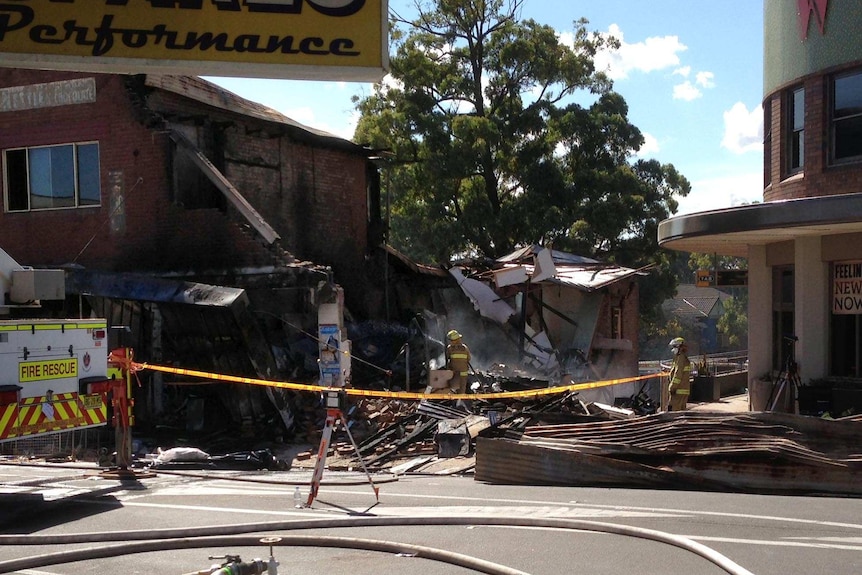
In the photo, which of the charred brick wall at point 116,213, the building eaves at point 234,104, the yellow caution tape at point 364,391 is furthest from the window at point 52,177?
the yellow caution tape at point 364,391

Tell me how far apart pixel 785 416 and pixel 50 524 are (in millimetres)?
7448

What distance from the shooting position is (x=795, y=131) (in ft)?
55.5

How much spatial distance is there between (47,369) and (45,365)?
1.7 inches

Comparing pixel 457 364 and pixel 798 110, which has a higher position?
pixel 798 110

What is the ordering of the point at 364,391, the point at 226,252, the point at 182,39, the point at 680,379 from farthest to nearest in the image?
the point at 226,252, the point at 680,379, the point at 364,391, the point at 182,39

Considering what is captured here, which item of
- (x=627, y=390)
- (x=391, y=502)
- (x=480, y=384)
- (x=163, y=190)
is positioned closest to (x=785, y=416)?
(x=391, y=502)

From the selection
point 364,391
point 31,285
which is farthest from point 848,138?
point 31,285

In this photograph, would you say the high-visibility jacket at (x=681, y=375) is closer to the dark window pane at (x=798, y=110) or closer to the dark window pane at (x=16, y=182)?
the dark window pane at (x=798, y=110)

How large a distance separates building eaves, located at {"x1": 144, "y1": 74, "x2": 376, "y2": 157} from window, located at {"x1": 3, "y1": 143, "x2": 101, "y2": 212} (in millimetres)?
2216

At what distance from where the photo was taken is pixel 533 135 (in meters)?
39.2

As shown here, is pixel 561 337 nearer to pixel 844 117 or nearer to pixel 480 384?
pixel 480 384

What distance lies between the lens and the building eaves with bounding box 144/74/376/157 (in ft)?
67.1

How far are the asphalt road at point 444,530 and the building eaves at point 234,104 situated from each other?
12.2m

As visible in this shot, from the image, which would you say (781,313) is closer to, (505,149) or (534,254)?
(534,254)
